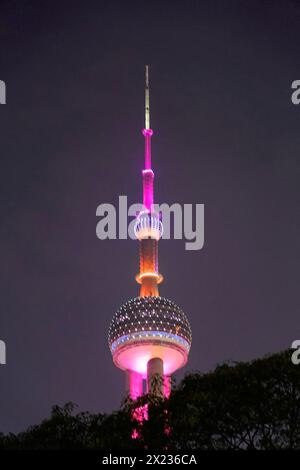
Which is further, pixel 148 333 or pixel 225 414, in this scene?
pixel 148 333

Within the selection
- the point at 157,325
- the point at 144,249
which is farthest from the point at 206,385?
the point at 144,249

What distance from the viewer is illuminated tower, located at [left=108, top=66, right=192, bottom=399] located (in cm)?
13075

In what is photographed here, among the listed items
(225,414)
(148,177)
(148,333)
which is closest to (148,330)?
(148,333)

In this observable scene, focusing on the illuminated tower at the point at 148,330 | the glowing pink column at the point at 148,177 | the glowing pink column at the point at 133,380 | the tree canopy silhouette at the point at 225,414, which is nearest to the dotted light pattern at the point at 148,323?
the illuminated tower at the point at 148,330

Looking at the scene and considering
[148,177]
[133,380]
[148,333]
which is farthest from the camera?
[148,177]

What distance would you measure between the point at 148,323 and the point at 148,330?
110 centimetres

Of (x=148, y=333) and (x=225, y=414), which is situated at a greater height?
(x=148, y=333)

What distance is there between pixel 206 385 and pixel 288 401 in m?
5.33

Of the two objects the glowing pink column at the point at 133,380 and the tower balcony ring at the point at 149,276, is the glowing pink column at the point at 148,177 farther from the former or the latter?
the glowing pink column at the point at 133,380

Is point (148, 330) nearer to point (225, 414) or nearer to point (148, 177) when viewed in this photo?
point (148, 177)

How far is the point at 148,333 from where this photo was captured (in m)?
130

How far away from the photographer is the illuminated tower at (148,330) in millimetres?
130750

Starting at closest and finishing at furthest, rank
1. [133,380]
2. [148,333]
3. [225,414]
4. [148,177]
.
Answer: [225,414], [148,333], [133,380], [148,177]
